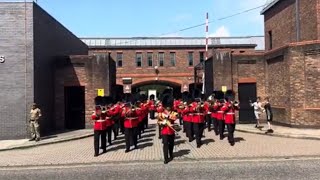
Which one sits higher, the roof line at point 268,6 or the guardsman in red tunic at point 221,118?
the roof line at point 268,6

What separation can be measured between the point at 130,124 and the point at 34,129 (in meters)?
6.24

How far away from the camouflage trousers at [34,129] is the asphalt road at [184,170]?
24.1 feet

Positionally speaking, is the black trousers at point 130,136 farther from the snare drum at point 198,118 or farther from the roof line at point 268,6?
the roof line at point 268,6

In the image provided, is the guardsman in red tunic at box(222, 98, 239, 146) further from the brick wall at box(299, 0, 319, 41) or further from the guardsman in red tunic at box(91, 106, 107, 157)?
the brick wall at box(299, 0, 319, 41)

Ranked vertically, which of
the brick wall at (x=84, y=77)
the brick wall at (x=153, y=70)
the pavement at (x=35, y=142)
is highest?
the brick wall at (x=153, y=70)

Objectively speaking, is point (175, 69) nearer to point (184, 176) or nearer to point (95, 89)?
point (95, 89)

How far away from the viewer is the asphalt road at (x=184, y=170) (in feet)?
38.3

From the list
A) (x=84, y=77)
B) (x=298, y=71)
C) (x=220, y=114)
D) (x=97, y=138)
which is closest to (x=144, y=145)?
(x=97, y=138)

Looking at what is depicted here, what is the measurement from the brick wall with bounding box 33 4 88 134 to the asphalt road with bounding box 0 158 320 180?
1034 centimetres

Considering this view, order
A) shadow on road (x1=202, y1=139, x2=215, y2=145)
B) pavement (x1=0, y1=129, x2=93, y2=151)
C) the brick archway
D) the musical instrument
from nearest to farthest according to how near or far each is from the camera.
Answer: the musical instrument
shadow on road (x1=202, y1=139, x2=215, y2=145)
pavement (x1=0, y1=129, x2=93, y2=151)
the brick archway

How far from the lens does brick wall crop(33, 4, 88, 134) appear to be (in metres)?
24.0

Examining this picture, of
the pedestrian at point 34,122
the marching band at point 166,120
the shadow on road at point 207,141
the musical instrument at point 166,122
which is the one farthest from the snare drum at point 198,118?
the pedestrian at point 34,122

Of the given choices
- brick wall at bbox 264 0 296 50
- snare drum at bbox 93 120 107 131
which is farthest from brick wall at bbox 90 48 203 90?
snare drum at bbox 93 120 107 131

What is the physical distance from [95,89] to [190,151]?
1175 cm
